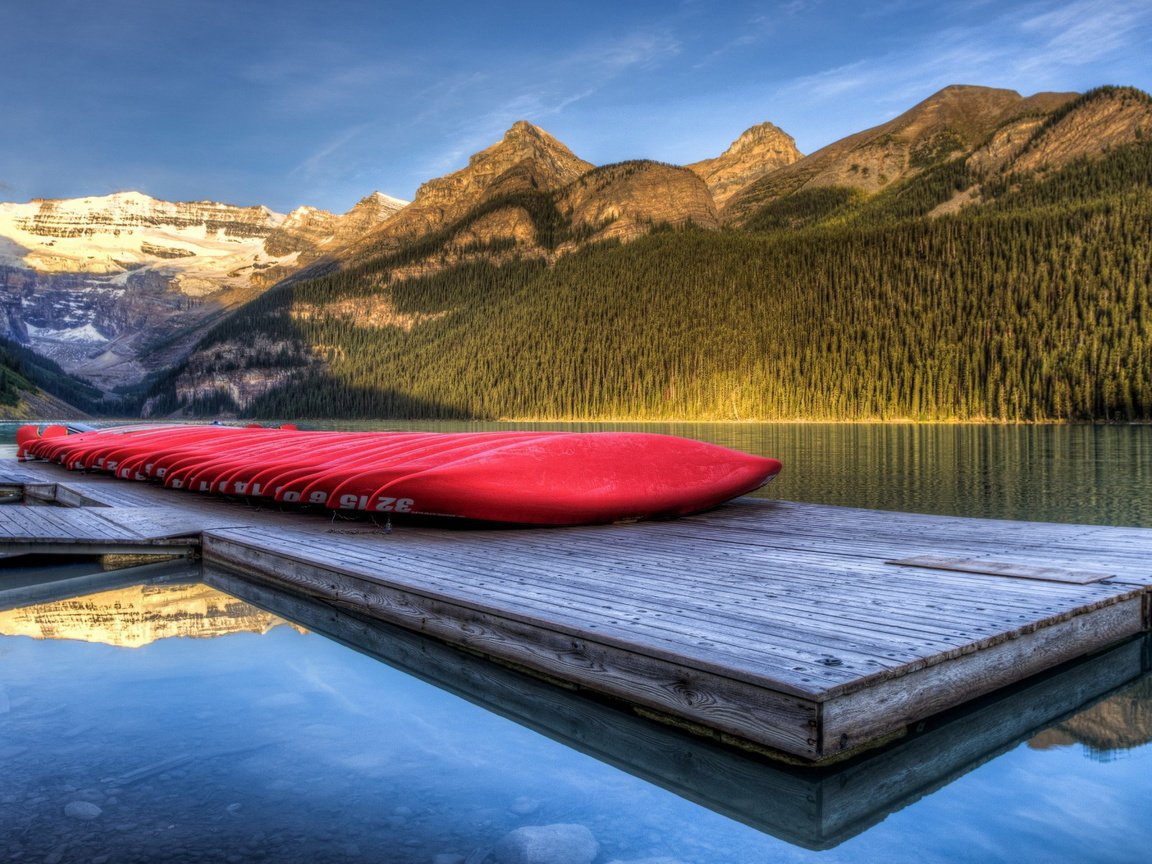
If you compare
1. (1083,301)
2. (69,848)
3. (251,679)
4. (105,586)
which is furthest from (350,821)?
(1083,301)

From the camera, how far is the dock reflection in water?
119 inches

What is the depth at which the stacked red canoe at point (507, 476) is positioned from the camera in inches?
Answer: 310

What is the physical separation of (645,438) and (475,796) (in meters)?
6.10

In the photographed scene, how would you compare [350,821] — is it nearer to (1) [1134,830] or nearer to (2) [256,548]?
(1) [1134,830]

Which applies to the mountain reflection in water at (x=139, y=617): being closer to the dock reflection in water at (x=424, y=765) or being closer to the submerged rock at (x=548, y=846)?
the dock reflection in water at (x=424, y=765)

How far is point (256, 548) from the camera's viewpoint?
7289 millimetres

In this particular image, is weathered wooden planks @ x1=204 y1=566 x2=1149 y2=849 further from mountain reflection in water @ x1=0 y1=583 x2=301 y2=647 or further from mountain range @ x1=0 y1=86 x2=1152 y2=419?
mountain range @ x1=0 y1=86 x2=1152 y2=419

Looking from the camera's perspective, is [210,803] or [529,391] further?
[529,391]

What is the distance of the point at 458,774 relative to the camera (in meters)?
3.62

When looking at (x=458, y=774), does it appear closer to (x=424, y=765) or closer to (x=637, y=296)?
(x=424, y=765)

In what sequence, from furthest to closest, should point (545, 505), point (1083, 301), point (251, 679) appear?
point (1083, 301), point (545, 505), point (251, 679)

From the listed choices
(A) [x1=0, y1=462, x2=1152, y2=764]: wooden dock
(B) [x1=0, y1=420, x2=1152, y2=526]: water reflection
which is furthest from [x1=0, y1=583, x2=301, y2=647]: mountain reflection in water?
(B) [x1=0, y1=420, x2=1152, y2=526]: water reflection

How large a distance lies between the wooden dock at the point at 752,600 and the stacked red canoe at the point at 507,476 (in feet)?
0.92

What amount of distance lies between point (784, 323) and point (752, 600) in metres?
93.4
